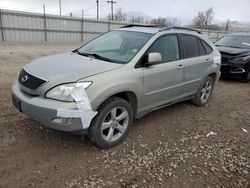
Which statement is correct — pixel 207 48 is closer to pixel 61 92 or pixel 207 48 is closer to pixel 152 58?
pixel 152 58

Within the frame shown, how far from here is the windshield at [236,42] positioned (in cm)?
868

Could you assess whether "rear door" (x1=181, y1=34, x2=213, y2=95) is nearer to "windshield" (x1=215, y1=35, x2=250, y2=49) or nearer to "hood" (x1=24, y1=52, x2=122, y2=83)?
"hood" (x1=24, y1=52, x2=122, y2=83)

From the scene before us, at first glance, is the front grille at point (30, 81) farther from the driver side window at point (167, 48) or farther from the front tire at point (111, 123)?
the driver side window at point (167, 48)

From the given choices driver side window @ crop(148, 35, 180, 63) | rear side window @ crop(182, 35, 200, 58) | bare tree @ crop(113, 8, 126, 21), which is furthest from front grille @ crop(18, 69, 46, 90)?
bare tree @ crop(113, 8, 126, 21)

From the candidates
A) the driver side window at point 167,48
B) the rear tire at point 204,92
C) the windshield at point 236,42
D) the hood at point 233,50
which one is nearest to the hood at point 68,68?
the driver side window at point 167,48

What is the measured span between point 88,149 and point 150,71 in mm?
1516

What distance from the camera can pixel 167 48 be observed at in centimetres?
411

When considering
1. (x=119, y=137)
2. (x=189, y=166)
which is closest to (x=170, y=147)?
(x=189, y=166)

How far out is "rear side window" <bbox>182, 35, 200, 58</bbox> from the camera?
4521mm

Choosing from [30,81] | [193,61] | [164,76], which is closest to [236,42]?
[193,61]

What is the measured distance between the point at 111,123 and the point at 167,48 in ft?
5.72

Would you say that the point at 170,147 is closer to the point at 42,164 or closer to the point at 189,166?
the point at 189,166

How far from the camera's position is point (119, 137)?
3482 millimetres

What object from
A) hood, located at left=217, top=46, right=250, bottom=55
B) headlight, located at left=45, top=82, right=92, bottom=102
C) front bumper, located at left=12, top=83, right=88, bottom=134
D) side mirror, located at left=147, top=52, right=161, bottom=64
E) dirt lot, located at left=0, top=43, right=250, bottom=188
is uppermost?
side mirror, located at left=147, top=52, right=161, bottom=64
